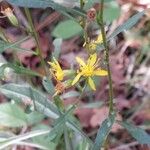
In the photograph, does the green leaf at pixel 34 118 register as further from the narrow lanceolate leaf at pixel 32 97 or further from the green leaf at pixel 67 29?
the green leaf at pixel 67 29

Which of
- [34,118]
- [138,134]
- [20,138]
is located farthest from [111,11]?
[138,134]

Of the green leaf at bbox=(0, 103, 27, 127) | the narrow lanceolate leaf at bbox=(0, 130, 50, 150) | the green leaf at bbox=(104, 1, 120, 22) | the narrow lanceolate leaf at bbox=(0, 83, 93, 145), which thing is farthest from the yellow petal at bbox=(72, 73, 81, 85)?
the green leaf at bbox=(104, 1, 120, 22)

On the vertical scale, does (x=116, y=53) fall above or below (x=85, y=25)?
below

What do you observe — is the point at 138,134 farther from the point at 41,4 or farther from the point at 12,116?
the point at 12,116

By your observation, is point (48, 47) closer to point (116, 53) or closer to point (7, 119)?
point (116, 53)

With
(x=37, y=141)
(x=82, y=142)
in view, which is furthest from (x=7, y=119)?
(x=82, y=142)

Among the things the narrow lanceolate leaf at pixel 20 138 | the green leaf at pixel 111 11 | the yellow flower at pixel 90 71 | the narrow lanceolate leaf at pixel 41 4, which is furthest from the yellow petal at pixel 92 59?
the green leaf at pixel 111 11
